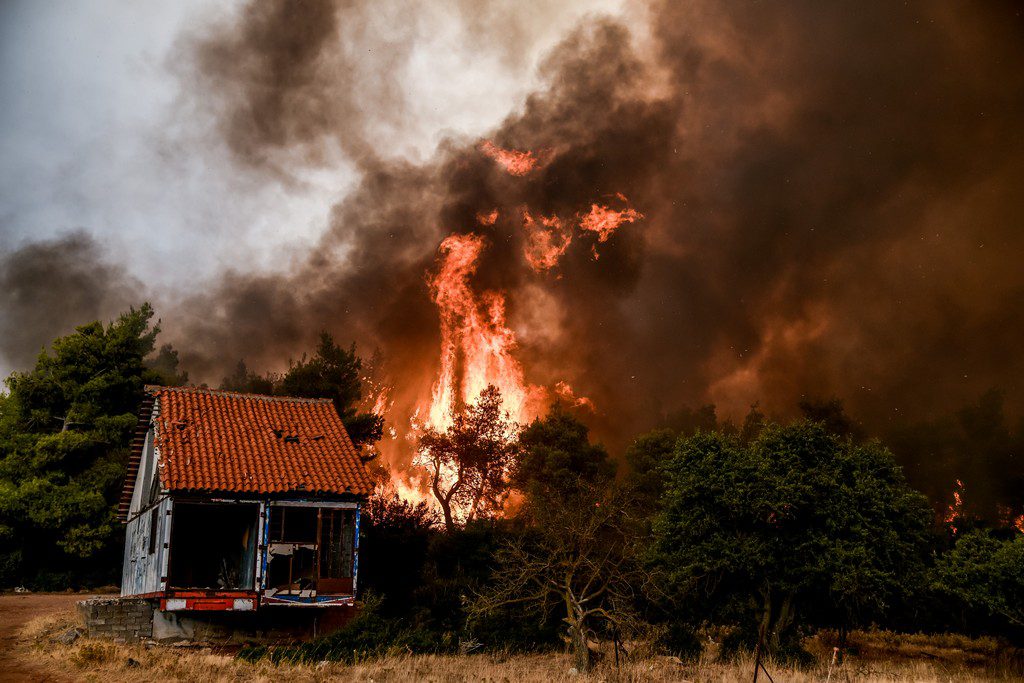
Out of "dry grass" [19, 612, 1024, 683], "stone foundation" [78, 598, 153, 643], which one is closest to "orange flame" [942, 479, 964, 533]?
"dry grass" [19, 612, 1024, 683]

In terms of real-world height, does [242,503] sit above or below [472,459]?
below

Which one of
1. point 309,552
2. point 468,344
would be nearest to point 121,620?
point 309,552

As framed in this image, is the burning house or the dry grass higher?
the burning house

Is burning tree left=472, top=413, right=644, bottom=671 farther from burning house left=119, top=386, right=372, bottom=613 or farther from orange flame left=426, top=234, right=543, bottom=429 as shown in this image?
orange flame left=426, top=234, right=543, bottom=429

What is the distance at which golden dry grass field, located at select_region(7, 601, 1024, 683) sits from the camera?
19.2 meters

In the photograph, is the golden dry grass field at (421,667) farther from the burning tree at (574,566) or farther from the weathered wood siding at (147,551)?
the weathered wood siding at (147,551)

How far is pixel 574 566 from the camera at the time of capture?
2380 cm

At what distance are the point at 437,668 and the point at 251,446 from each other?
10.8m

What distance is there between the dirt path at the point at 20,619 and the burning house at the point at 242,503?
146 inches

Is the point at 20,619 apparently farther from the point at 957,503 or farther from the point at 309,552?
the point at 957,503

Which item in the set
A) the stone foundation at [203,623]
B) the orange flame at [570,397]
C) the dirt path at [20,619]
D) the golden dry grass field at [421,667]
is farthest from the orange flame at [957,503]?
the dirt path at [20,619]

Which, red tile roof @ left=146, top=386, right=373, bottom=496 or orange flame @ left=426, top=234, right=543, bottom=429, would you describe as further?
orange flame @ left=426, top=234, right=543, bottom=429

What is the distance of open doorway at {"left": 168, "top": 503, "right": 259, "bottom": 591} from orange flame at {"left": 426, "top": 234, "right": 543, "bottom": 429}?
4340 cm

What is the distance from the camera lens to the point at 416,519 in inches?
1451
